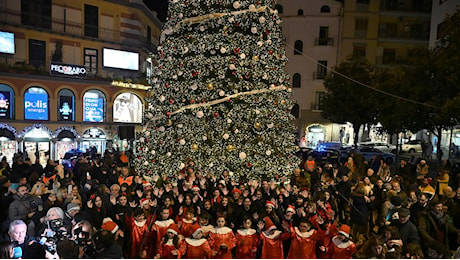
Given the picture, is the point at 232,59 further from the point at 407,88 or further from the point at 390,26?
the point at 390,26

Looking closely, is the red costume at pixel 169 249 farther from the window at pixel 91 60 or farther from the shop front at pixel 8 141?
the window at pixel 91 60

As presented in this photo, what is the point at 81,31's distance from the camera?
948 inches

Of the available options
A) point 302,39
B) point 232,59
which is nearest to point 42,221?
point 232,59

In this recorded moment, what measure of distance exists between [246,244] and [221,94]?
13.7 ft

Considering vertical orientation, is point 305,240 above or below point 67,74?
below

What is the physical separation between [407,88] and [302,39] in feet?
66.9

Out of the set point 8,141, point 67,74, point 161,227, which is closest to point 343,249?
point 161,227

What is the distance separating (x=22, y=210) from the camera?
6.58 m

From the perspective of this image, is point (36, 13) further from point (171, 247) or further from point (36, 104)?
point (171, 247)

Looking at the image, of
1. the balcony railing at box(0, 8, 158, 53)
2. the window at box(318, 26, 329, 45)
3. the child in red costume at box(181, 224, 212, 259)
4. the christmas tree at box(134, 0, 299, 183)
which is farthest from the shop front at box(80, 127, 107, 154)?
the window at box(318, 26, 329, 45)

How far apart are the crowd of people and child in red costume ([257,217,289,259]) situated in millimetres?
18

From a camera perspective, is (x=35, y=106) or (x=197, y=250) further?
(x=35, y=106)

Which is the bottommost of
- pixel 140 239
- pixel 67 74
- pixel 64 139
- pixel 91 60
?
pixel 64 139

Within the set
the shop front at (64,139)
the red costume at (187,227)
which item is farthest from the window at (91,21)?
the red costume at (187,227)
